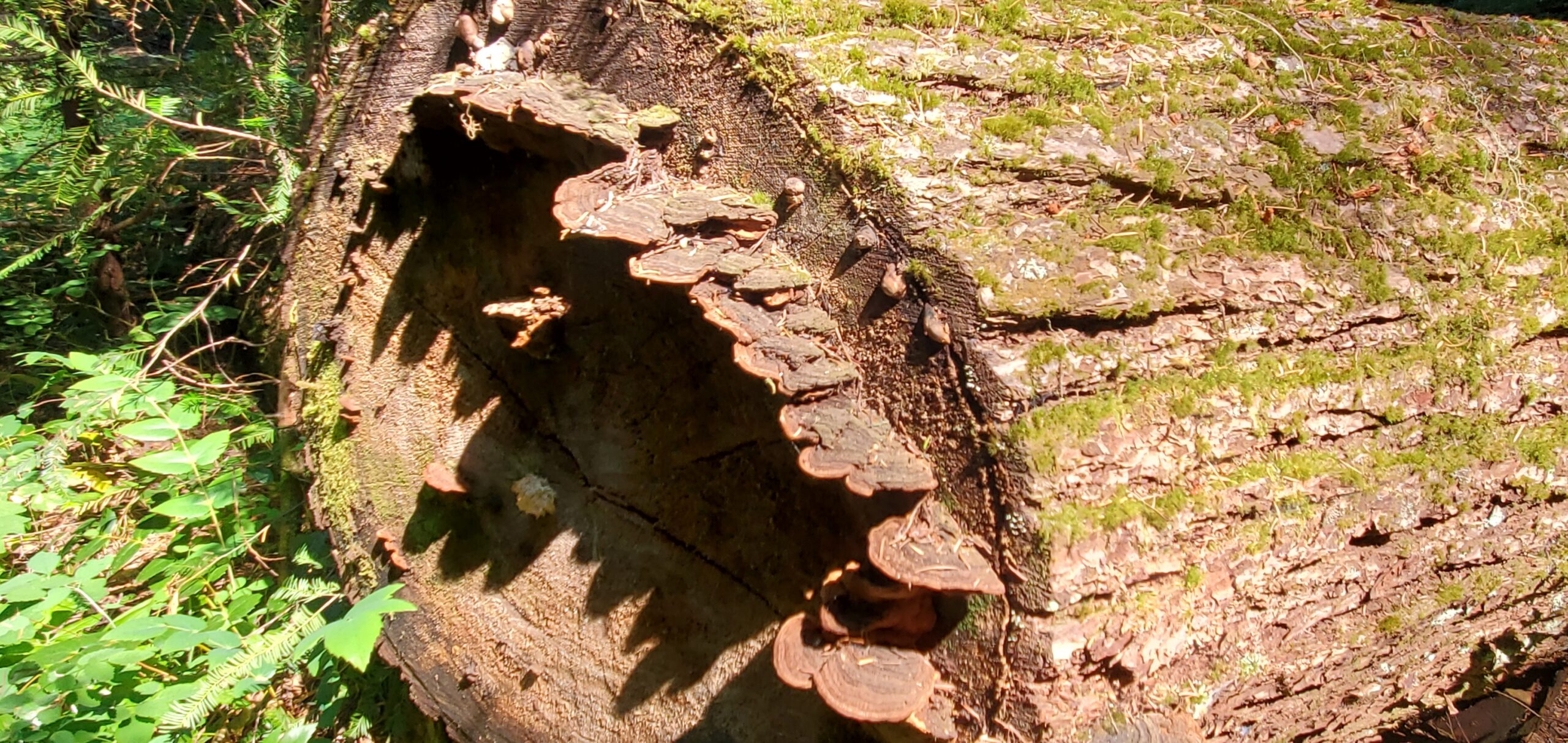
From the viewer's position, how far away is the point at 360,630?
182cm

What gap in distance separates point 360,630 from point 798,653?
1.03 metres

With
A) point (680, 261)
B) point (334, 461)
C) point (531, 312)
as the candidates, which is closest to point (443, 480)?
point (334, 461)

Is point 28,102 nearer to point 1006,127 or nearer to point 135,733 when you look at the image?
point 135,733

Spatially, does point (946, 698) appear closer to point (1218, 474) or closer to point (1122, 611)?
point (1122, 611)

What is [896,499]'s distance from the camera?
5.33ft

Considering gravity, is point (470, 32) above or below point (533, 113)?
above

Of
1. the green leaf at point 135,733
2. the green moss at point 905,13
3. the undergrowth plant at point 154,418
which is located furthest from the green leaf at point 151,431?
the green moss at point 905,13

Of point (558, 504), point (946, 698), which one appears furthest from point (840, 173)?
point (558, 504)

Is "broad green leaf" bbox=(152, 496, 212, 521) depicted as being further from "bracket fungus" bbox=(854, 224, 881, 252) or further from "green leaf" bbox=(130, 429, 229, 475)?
"bracket fungus" bbox=(854, 224, 881, 252)

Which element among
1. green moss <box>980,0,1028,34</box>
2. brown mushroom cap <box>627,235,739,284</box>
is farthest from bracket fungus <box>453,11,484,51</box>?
green moss <box>980,0,1028,34</box>

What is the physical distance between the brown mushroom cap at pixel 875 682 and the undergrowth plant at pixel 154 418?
3.43ft

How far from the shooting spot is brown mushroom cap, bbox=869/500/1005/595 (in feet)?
4.82

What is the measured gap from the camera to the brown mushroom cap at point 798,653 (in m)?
1.57

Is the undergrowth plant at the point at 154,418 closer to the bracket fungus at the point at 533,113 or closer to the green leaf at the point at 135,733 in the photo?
the green leaf at the point at 135,733
